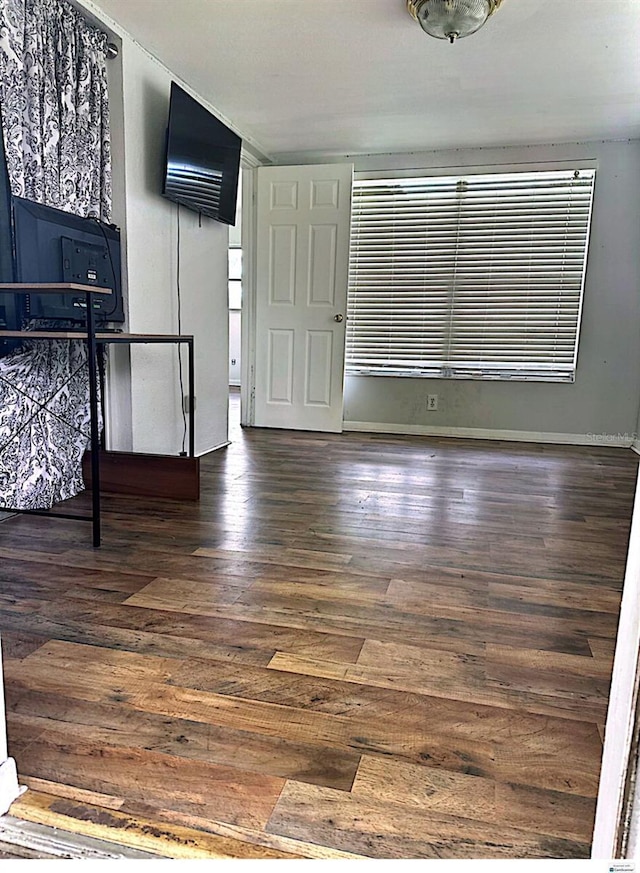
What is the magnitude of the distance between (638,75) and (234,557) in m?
3.25

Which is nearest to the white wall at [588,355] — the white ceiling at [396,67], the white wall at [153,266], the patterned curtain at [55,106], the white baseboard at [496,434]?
the white baseboard at [496,434]

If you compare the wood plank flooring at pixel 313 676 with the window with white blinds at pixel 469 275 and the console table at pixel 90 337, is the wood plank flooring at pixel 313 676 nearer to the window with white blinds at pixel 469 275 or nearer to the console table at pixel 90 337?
the console table at pixel 90 337

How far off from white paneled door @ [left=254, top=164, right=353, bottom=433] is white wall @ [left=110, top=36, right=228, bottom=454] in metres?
0.97

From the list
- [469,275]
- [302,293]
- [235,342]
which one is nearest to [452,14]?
[469,275]

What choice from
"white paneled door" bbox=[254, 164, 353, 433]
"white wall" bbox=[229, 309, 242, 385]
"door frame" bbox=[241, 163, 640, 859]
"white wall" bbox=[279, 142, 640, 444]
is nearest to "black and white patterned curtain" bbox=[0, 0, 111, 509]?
"white paneled door" bbox=[254, 164, 353, 433]

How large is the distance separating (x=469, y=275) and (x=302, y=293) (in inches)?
52.3

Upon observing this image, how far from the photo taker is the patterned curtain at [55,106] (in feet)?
6.97

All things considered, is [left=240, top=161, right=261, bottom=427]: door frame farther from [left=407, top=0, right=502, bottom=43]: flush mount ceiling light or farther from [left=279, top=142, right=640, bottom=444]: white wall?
[left=407, top=0, right=502, bottom=43]: flush mount ceiling light

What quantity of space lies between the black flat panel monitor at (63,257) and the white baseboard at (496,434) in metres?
2.66

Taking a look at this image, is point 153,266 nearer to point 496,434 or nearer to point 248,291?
point 248,291

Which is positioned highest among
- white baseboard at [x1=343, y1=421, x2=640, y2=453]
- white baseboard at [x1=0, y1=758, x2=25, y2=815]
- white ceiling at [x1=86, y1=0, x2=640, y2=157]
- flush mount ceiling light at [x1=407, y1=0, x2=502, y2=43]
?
white ceiling at [x1=86, y1=0, x2=640, y2=157]

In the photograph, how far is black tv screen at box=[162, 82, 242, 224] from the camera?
292 cm

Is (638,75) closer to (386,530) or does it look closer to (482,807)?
(386,530)

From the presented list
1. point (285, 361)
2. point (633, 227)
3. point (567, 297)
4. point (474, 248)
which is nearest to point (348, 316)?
point (285, 361)
